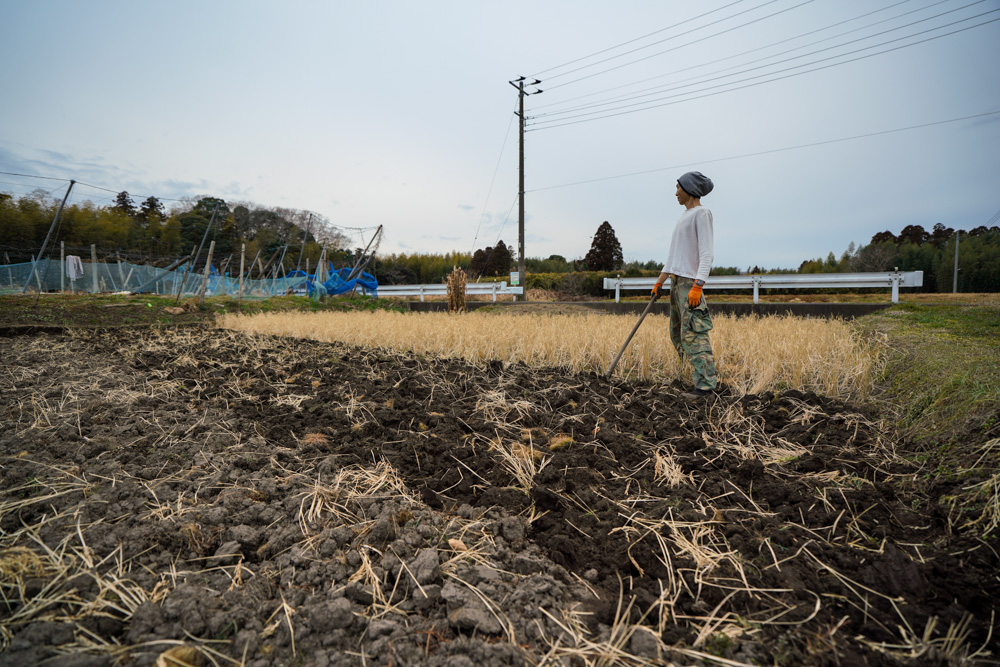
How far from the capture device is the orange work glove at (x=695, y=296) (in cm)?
368

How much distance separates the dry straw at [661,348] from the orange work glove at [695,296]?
0.74 m

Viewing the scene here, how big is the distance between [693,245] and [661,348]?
1.27 metres

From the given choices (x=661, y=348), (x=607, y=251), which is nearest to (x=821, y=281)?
(x=661, y=348)

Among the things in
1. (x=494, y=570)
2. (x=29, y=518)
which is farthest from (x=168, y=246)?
(x=494, y=570)

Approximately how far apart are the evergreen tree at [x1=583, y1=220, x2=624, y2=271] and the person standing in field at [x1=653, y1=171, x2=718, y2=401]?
24.5 m

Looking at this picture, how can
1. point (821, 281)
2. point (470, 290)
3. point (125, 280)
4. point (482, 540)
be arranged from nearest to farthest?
point (482, 540), point (821, 281), point (470, 290), point (125, 280)

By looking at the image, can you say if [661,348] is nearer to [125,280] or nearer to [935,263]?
[125,280]

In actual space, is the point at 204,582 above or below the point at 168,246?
below

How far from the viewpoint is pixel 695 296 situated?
3680 millimetres

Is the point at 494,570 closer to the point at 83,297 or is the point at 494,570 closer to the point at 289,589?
the point at 289,589

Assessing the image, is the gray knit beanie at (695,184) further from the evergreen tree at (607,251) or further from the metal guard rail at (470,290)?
the evergreen tree at (607,251)

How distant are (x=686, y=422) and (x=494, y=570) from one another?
1.85 meters

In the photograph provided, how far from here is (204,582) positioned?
4.99ft

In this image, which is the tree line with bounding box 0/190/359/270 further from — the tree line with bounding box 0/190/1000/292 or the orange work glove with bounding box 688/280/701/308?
the orange work glove with bounding box 688/280/701/308
